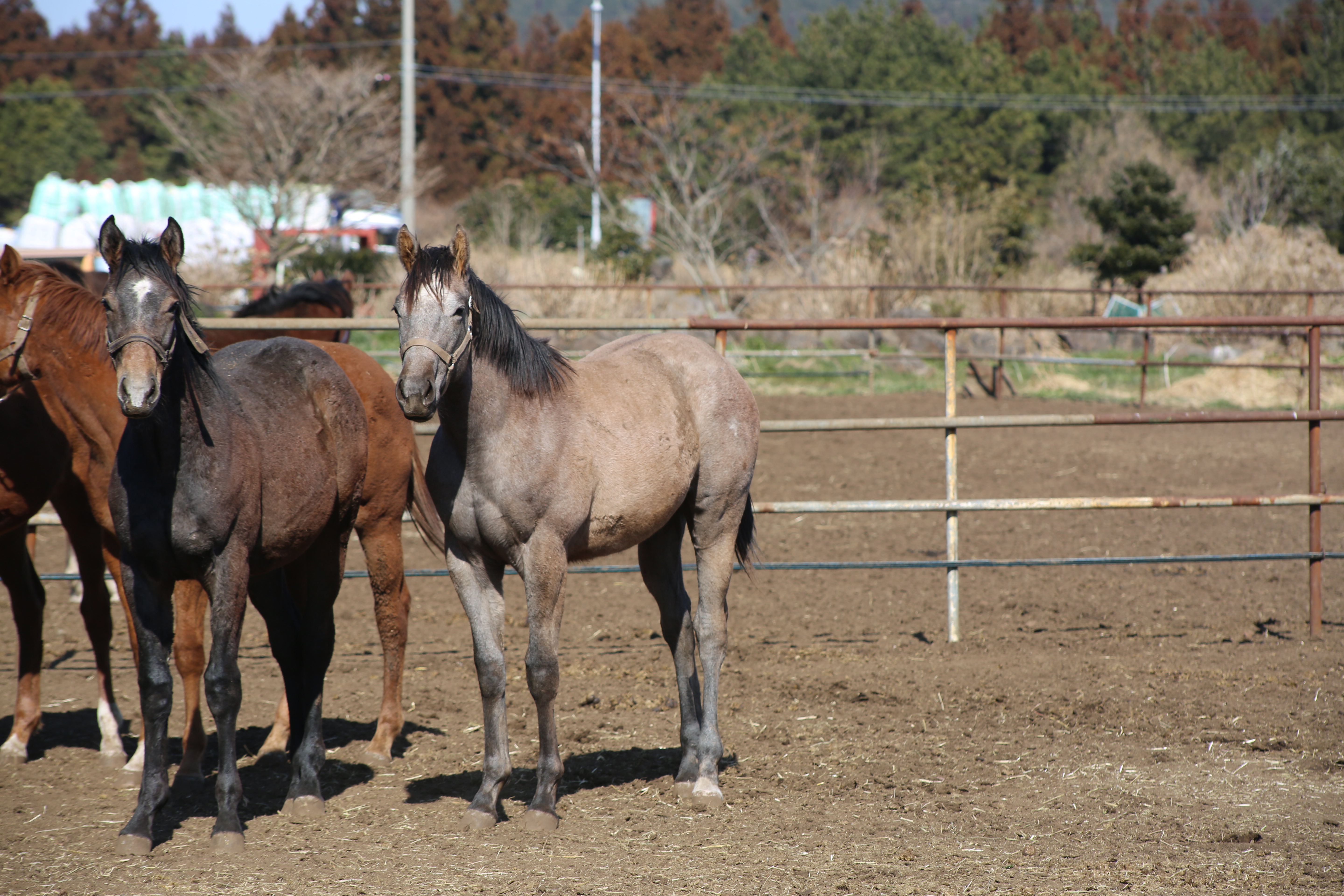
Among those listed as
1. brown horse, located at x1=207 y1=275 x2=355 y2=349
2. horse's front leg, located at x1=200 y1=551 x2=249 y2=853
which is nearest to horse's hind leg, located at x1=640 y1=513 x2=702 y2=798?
horse's front leg, located at x1=200 y1=551 x2=249 y2=853

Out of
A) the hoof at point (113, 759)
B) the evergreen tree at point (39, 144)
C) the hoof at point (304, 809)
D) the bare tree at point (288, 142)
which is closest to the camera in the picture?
the hoof at point (304, 809)

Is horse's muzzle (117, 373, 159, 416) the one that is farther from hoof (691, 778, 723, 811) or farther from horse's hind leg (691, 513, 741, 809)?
hoof (691, 778, 723, 811)

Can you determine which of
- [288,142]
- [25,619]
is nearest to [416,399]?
[25,619]

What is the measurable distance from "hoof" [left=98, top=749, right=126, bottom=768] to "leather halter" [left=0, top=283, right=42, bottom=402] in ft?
4.46

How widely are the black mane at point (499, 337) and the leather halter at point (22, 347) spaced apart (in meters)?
1.46

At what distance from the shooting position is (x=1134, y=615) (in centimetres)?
579

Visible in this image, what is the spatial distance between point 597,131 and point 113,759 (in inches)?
1161

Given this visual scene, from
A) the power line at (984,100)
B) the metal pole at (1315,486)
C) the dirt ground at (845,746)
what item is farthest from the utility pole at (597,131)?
the metal pole at (1315,486)

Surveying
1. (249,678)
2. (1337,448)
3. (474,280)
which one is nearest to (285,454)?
(474,280)

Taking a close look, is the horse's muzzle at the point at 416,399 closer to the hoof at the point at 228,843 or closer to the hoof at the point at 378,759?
the hoof at the point at 228,843

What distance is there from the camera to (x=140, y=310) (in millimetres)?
2971

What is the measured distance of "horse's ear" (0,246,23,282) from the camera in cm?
367

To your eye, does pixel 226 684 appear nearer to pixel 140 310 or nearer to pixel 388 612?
pixel 388 612

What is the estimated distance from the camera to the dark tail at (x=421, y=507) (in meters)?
4.24
